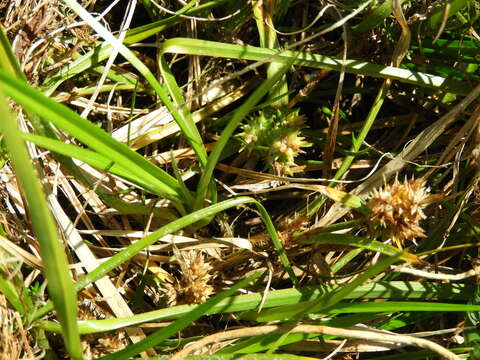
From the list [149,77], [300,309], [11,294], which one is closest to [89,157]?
[149,77]

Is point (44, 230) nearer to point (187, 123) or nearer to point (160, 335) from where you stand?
point (160, 335)

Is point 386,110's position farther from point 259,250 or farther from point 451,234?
point 259,250

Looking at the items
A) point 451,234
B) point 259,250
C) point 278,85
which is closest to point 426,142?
point 451,234

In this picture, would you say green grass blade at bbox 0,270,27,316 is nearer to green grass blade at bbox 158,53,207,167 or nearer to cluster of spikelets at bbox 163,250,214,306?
cluster of spikelets at bbox 163,250,214,306

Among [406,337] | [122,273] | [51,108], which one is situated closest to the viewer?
[51,108]

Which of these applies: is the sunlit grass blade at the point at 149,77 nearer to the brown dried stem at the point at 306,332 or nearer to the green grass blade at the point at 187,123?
the green grass blade at the point at 187,123

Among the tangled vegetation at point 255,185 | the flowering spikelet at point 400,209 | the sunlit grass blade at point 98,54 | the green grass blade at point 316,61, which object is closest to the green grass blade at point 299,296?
the tangled vegetation at point 255,185
